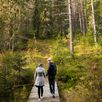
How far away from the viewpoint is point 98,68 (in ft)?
42.5

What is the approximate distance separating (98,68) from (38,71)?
10.6 feet

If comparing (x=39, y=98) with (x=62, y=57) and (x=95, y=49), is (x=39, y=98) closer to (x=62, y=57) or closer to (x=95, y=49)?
Answer: (x=62, y=57)

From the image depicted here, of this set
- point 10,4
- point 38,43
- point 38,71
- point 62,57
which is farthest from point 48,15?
point 38,71

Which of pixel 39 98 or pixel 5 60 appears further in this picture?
pixel 5 60

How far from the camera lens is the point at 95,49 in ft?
106

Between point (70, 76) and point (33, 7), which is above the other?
point (33, 7)

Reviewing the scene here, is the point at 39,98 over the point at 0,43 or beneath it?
beneath

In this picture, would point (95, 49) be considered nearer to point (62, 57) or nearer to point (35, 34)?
point (62, 57)

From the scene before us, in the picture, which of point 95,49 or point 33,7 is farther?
point 33,7

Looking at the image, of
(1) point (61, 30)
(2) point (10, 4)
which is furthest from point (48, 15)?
(2) point (10, 4)

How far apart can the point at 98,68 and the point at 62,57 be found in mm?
14605

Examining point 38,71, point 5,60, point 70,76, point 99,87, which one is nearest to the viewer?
point 99,87

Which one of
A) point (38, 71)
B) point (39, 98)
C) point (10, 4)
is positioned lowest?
point (39, 98)

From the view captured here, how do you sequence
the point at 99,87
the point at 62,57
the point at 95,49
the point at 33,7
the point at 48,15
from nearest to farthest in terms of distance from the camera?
the point at 99,87, the point at 62,57, the point at 95,49, the point at 33,7, the point at 48,15
